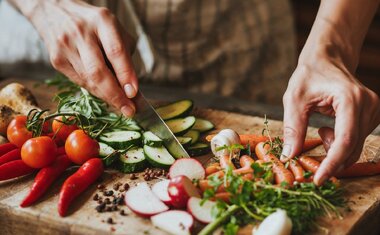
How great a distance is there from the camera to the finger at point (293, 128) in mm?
2334

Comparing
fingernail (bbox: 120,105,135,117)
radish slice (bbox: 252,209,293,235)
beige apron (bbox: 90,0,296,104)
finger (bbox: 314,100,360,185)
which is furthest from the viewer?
beige apron (bbox: 90,0,296,104)

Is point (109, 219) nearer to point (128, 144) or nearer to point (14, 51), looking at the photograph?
point (128, 144)

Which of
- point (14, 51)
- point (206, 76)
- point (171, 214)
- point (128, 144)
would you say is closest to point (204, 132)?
point (128, 144)

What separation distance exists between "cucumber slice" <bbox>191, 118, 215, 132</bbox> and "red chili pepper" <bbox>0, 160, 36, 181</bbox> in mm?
841

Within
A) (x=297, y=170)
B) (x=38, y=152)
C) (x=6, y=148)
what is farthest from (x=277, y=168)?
(x=6, y=148)

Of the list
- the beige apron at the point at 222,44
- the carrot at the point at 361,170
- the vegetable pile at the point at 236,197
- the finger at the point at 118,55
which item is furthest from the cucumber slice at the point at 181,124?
the beige apron at the point at 222,44

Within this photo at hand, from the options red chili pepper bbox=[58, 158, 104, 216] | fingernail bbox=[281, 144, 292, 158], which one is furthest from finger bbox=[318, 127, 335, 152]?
red chili pepper bbox=[58, 158, 104, 216]

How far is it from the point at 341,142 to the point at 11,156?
1.37 m

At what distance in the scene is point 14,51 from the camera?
445cm

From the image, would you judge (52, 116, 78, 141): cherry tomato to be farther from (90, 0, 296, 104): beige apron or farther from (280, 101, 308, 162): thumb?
(90, 0, 296, 104): beige apron

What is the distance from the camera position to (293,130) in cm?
233

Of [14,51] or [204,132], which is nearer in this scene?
[204,132]

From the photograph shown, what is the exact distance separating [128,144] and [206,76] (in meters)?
1.64

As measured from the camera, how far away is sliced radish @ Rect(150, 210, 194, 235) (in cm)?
203
